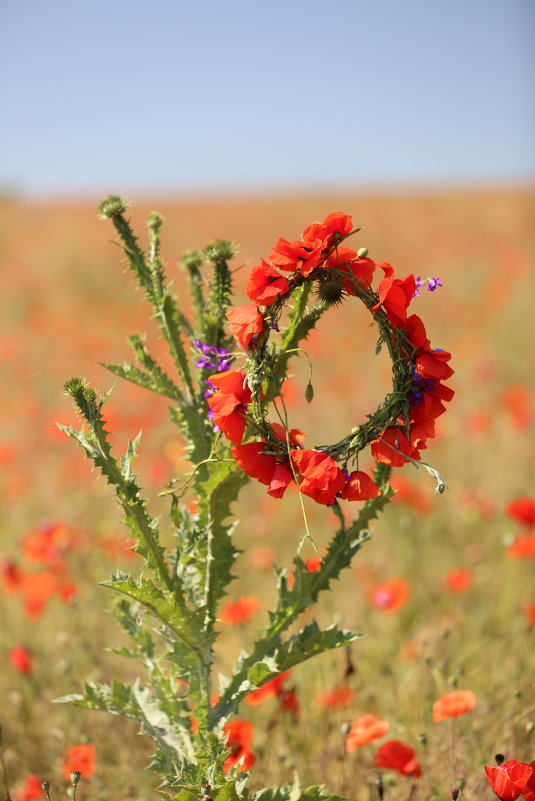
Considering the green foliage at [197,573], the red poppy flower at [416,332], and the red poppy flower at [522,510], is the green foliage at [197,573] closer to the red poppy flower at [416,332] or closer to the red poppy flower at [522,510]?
the red poppy flower at [416,332]

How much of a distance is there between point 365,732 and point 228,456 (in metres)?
0.85

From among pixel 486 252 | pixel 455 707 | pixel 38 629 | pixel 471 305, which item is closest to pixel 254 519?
pixel 38 629

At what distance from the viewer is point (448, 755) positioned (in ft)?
6.50

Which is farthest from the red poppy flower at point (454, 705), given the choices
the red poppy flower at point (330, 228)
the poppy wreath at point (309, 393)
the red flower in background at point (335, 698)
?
the red poppy flower at point (330, 228)

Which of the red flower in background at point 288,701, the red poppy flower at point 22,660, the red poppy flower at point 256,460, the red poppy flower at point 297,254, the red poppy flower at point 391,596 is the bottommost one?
the red flower in background at point 288,701

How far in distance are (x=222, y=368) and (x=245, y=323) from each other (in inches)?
10.4

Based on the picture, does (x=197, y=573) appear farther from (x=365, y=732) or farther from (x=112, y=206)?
(x=112, y=206)

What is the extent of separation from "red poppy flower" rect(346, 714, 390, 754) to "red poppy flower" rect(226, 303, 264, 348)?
1.10 meters

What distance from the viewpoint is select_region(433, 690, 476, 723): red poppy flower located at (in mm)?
1732

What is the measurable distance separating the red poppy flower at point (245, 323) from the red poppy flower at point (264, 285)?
23 millimetres

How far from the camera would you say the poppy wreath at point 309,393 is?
3.72 ft

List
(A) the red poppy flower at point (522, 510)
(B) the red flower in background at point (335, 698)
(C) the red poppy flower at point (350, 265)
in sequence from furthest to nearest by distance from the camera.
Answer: (A) the red poppy flower at point (522, 510)
(B) the red flower in background at point (335, 698)
(C) the red poppy flower at point (350, 265)

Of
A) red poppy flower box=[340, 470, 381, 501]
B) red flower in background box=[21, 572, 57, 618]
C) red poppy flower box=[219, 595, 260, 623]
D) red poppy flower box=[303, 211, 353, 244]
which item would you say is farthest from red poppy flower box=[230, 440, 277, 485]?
red flower in background box=[21, 572, 57, 618]

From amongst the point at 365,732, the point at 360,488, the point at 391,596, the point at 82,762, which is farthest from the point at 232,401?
the point at 391,596
